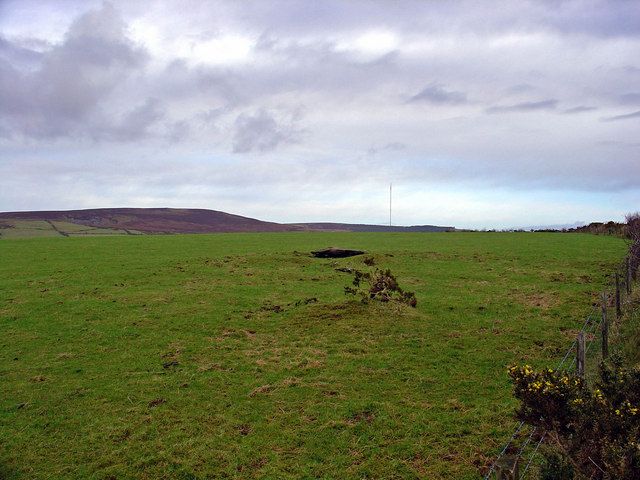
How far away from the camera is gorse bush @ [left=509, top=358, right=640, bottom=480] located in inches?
270

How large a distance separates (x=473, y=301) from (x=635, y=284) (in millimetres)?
10197

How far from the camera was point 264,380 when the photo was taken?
14.5 m

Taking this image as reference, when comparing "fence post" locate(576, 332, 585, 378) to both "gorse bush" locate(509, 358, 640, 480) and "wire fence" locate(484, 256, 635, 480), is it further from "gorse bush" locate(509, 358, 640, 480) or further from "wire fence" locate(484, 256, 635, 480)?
"gorse bush" locate(509, 358, 640, 480)

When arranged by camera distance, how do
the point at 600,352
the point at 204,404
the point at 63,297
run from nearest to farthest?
the point at 204,404 < the point at 600,352 < the point at 63,297

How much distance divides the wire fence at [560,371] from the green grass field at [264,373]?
0.47 meters

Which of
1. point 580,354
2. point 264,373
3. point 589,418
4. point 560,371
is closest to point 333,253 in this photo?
point 264,373

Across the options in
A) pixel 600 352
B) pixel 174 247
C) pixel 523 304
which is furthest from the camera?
pixel 174 247

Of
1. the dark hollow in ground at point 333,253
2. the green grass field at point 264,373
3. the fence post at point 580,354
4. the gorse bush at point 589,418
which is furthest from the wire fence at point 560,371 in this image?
the dark hollow in ground at point 333,253

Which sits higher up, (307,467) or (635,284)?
(635,284)

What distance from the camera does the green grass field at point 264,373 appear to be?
10.4 meters

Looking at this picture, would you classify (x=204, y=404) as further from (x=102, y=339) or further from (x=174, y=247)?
(x=174, y=247)

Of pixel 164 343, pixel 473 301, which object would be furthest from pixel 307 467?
pixel 473 301

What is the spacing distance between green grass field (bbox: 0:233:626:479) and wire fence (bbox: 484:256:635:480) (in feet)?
1.53

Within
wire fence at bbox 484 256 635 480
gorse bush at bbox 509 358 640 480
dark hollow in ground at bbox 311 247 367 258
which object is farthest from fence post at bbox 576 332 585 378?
dark hollow in ground at bbox 311 247 367 258
